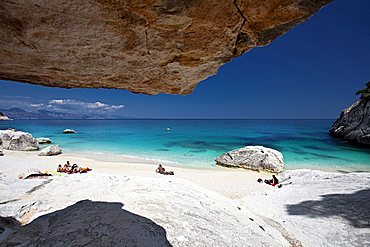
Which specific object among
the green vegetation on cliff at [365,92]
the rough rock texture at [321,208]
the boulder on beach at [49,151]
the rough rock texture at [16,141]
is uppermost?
the green vegetation on cliff at [365,92]

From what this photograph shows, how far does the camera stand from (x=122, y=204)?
572cm

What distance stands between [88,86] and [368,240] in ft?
28.0

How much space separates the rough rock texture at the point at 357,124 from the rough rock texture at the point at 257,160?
1066 inches

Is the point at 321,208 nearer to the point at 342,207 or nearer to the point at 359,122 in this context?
the point at 342,207

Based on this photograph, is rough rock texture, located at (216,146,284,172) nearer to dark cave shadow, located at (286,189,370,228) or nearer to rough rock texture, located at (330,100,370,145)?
dark cave shadow, located at (286,189,370,228)

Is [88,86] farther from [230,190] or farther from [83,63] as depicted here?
[230,190]

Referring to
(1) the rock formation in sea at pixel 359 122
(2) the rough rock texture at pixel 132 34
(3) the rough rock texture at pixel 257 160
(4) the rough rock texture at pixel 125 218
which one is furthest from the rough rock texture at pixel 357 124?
(2) the rough rock texture at pixel 132 34

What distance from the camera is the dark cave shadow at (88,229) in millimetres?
4039

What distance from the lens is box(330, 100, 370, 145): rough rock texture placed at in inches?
1337

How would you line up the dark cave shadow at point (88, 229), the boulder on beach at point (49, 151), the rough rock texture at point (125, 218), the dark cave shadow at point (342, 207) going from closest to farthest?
the dark cave shadow at point (88, 229), the rough rock texture at point (125, 218), the dark cave shadow at point (342, 207), the boulder on beach at point (49, 151)

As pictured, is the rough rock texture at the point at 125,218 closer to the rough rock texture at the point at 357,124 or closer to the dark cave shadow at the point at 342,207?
the dark cave shadow at the point at 342,207

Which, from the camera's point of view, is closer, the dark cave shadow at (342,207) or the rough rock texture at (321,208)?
the rough rock texture at (321,208)

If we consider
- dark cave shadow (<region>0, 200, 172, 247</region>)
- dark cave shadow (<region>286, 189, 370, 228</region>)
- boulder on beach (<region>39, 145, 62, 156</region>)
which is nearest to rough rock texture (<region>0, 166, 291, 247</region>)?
dark cave shadow (<region>0, 200, 172, 247</region>)

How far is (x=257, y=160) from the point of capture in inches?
679
